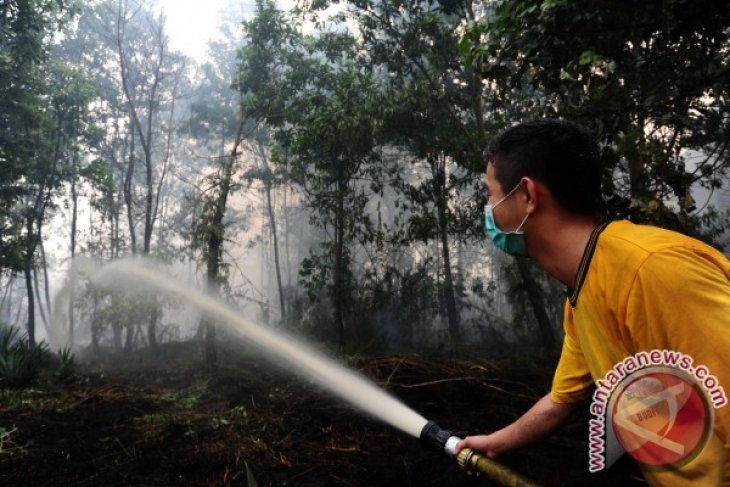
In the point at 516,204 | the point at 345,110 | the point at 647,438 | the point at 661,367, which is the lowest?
the point at 647,438

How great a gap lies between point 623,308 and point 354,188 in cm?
1099

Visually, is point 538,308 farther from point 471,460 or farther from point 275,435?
point 471,460

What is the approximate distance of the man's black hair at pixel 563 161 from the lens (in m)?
1.56

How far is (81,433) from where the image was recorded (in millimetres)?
4809

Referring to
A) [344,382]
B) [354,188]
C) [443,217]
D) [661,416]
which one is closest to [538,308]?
[443,217]

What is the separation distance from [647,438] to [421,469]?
2.73 m

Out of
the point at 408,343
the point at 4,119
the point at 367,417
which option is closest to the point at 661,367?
the point at 367,417

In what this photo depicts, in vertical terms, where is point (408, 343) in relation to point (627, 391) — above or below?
below

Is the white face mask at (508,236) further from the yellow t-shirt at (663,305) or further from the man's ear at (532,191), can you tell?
the yellow t-shirt at (663,305)

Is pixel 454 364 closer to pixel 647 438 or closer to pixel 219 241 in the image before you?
pixel 647 438

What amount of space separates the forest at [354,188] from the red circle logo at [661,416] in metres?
1.61

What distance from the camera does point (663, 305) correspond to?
1.15 metres

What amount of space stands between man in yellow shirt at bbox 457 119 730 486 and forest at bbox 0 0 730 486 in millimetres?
1608

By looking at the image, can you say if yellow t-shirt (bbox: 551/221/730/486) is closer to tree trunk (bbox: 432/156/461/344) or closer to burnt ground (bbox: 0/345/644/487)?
burnt ground (bbox: 0/345/644/487)
